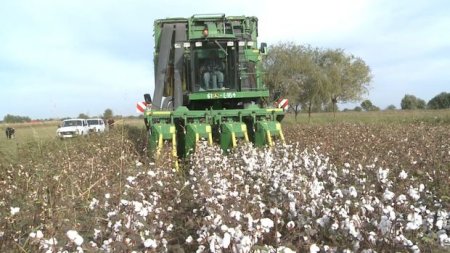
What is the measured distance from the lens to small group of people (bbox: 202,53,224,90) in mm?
12320

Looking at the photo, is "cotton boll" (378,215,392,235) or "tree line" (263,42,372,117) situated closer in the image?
"cotton boll" (378,215,392,235)

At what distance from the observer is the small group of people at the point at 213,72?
40.4 feet

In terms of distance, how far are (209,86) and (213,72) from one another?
376 mm

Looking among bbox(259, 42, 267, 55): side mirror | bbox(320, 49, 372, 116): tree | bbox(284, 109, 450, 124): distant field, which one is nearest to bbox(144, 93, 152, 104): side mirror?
bbox(259, 42, 267, 55): side mirror

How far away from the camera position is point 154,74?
14.0m

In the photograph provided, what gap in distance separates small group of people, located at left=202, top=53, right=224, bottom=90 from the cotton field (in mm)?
5622

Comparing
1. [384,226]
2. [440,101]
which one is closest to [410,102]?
[440,101]

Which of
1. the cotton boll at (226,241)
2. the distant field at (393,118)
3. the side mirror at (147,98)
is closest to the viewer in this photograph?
the cotton boll at (226,241)

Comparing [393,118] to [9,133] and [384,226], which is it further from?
[384,226]

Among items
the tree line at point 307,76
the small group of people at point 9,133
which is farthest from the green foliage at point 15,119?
the tree line at point 307,76

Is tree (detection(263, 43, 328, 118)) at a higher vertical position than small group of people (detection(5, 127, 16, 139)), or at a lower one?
higher

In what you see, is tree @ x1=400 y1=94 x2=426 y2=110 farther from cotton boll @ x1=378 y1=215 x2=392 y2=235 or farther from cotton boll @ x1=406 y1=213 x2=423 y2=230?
cotton boll @ x1=378 y1=215 x2=392 y2=235

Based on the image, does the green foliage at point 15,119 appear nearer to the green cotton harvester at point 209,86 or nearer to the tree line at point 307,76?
the green cotton harvester at point 209,86

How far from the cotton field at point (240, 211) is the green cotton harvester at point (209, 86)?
11.9 feet
